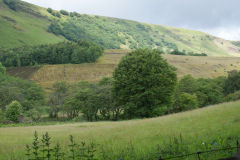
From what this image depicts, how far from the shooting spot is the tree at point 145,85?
47.2 metres

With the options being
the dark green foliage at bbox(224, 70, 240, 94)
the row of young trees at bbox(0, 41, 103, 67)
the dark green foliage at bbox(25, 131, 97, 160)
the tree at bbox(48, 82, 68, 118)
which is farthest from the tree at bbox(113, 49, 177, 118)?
the row of young trees at bbox(0, 41, 103, 67)

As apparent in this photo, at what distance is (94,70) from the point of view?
14288 centimetres

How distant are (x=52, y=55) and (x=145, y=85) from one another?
131404 millimetres

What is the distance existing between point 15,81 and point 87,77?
37.9 meters

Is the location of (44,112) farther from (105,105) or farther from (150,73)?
(150,73)

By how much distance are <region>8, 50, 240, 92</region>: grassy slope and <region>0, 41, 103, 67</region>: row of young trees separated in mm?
7925

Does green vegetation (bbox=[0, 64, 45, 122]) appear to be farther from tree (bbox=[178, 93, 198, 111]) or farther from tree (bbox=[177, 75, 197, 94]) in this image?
tree (bbox=[177, 75, 197, 94])

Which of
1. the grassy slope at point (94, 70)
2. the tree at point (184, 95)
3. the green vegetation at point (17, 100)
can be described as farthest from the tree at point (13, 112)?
the grassy slope at point (94, 70)

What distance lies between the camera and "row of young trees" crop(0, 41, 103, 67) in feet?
526

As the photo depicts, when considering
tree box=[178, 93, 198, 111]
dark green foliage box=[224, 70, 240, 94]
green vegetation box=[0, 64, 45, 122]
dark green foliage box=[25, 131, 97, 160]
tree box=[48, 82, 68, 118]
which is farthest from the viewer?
dark green foliage box=[224, 70, 240, 94]

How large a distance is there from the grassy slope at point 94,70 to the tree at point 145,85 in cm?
8139

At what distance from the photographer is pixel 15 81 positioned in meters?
115

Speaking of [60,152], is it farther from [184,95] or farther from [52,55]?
[52,55]

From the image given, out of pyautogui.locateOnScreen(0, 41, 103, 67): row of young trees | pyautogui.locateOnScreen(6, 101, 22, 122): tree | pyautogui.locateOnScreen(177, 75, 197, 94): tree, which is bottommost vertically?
pyautogui.locateOnScreen(6, 101, 22, 122): tree
